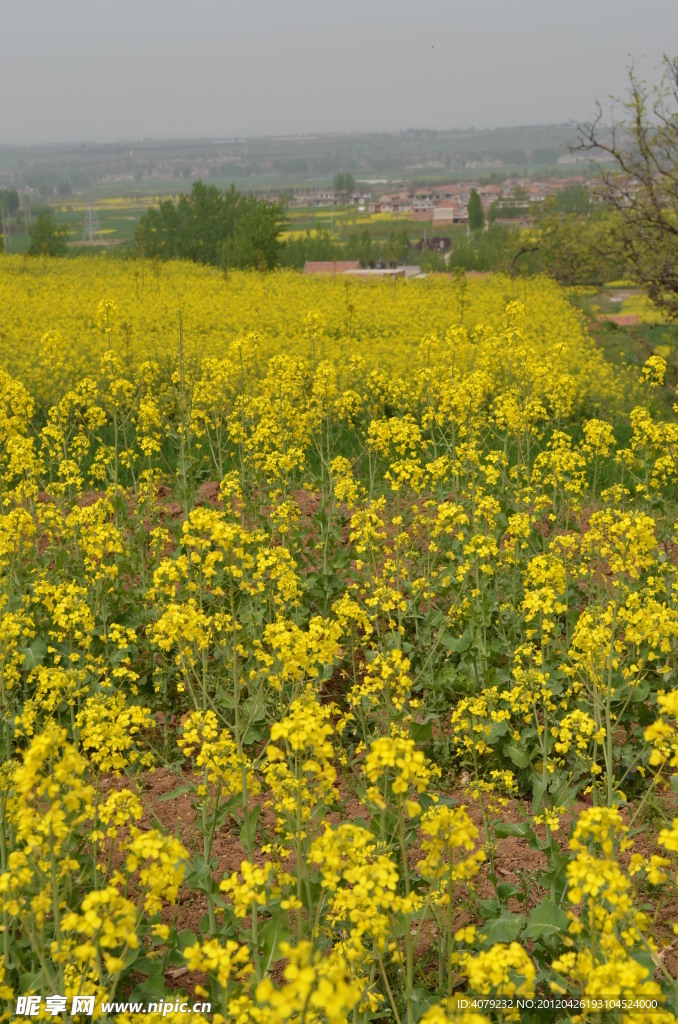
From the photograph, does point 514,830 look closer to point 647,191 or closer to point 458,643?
point 458,643

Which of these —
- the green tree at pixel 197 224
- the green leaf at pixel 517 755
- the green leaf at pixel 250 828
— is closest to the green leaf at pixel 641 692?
the green leaf at pixel 517 755

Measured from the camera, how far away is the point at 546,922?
12.6 feet

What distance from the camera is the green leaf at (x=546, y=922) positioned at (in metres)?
3.81

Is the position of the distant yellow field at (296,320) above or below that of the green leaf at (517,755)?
above

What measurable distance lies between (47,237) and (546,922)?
55.3 metres

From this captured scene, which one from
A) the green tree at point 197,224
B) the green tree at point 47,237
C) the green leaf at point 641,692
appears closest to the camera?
the green leaf at point 641,692

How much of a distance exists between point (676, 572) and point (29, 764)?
15.7 ft

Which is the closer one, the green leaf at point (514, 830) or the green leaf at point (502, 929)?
the green leaf at point (502, 929)

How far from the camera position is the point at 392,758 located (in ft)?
9.29

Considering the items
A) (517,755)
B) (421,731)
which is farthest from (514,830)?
(517,755)

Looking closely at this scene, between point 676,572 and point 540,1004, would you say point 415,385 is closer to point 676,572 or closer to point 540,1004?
point 676,572

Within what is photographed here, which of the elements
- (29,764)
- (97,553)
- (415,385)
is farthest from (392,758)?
(415,385)

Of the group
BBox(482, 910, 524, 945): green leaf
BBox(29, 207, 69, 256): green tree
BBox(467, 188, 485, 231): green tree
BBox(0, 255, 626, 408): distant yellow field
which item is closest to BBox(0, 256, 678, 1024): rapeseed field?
BBox(482, 910, 524, 945): green leaf

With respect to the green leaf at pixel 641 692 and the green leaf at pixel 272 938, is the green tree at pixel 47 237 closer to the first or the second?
the green leaf at pixel 641 692
